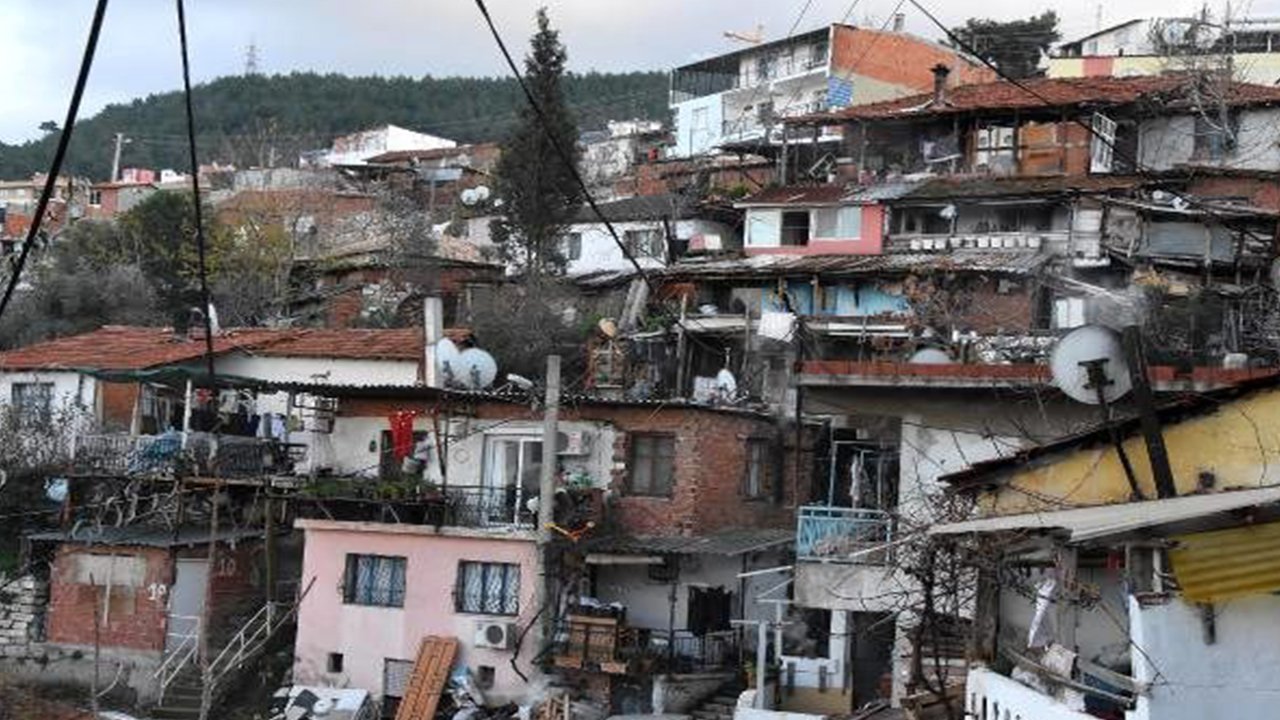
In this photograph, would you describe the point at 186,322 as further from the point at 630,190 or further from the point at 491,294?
the point at 630,190

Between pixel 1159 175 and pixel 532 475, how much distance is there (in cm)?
1850

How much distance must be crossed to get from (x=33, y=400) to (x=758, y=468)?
55.8 feet

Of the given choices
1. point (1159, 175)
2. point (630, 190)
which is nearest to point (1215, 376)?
point (1159, 175)

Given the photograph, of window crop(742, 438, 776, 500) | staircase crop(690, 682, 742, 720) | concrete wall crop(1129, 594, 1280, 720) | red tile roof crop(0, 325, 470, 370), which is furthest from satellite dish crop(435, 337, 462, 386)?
concrete wall crop(1129, 594, 1280, 720)

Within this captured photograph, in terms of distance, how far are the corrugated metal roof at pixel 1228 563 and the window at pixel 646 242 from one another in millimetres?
36915

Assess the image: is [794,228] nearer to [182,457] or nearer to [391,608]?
[182,457]

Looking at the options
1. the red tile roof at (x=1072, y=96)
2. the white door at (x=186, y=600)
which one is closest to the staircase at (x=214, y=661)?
the white door at (x=186, y=600)

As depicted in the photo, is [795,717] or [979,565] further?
[795,717]

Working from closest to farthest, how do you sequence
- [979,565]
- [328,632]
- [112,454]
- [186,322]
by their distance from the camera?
[979,565] → [328,632] → [112,454] → [186,322]

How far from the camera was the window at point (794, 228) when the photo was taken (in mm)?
42438

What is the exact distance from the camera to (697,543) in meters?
27.0

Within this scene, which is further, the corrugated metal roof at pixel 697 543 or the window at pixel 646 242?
the window at pixel 646 242

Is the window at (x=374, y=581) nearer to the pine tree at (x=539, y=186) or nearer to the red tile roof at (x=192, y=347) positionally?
the red tile roof at (x=192, y=347)

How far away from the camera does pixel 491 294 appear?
4378 cm
